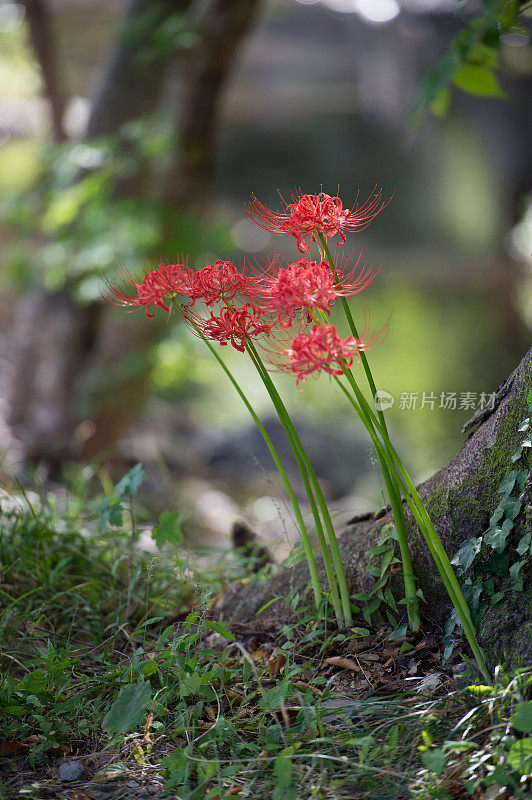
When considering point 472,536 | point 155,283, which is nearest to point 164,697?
point 472,536

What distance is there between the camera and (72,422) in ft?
13.8

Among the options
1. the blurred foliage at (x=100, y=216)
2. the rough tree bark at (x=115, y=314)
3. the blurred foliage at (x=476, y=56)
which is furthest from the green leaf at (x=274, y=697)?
the rough tree bark at (x=115, y=314)

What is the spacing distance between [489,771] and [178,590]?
1.00m

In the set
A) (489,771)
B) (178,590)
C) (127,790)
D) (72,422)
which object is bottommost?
(489,771)

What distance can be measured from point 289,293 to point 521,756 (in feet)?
2.54

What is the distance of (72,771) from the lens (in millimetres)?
1150

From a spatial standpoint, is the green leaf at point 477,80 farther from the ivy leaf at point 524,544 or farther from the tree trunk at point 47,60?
the tree trunk at point 47,60

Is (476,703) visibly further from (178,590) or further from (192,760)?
(178,590)

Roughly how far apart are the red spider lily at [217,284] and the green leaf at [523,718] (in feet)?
2.60

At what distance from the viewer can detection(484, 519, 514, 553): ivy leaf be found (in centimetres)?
123

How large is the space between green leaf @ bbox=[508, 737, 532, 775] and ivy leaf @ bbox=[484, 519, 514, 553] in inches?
13.5

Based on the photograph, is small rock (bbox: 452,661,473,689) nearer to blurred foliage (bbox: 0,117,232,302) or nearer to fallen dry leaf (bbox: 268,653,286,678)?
fallen dry leaf (bbox: 268,653,286,678)

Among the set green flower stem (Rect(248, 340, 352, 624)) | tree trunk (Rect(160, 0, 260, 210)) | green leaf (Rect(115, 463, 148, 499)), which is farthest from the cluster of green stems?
tree trunk (Rect(160, 0, 260, 210))

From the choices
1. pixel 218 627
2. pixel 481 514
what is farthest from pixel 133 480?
pixel 481 514
